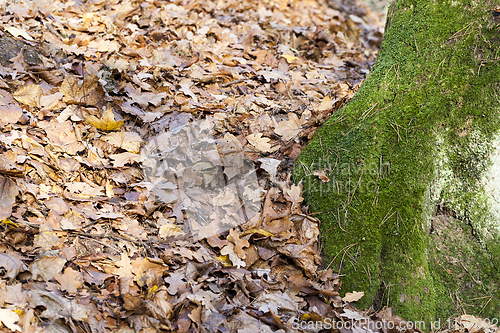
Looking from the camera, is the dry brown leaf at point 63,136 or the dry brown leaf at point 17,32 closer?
the dry brown leaf at point 63,136

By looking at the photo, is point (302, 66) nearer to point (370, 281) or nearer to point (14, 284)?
point (370, 281)

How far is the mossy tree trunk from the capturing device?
273 centimetres

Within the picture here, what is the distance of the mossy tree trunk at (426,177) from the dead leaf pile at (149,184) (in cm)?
28

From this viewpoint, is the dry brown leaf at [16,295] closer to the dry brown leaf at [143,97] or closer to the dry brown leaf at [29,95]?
the dry brown leaf at [29,95]

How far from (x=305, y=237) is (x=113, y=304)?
1.52m

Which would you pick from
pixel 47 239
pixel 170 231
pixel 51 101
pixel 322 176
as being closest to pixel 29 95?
pixel 51 101

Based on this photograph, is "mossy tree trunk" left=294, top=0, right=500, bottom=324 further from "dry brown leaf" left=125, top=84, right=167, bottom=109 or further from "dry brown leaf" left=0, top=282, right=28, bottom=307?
"dry brown leaf" left=0, top=282, right=28, bottom=307

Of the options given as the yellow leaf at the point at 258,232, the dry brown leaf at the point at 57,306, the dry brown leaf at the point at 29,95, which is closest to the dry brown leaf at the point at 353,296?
the yellow leaf at the point at 258,232

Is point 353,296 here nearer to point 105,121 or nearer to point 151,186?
point 151,186

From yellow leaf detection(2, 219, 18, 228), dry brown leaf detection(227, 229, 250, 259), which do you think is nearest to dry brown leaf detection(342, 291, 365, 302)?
dry brown leaf detection(227, 229, 250, 259)

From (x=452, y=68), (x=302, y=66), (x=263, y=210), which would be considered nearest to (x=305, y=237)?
(x=263, y=210)

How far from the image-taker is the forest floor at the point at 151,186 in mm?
2211

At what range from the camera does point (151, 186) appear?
2.96 metres

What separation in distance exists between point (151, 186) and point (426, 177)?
2267 mm
